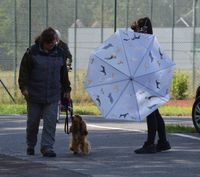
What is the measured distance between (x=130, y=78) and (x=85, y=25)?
743 inches

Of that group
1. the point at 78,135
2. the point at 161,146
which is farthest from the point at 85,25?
the point at 78,135

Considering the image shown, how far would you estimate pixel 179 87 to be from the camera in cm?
2878

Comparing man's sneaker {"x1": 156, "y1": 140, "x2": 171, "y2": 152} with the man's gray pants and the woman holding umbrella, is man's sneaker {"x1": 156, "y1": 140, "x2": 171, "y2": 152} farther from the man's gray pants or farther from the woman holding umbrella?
the man's gray pants

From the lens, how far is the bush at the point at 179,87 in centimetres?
2864

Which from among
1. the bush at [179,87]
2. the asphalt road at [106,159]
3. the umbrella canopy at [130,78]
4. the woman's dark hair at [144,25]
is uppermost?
the woman's dark hair at [144,25]

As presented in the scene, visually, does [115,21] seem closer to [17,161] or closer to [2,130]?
[2,130]

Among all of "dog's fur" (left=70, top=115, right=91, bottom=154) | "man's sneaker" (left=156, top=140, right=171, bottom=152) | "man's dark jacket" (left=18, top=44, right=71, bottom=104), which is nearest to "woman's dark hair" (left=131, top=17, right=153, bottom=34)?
"man's dark jacket" (left=18, top=44, right=71, bottom=104)

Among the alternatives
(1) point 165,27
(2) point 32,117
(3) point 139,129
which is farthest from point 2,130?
(1) point 165,27

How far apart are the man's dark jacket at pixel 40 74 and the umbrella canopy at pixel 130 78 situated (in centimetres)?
56

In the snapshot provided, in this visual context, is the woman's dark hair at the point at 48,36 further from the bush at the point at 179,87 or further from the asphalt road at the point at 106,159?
the bush at the point at 179,87

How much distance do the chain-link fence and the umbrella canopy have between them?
51.2 feet

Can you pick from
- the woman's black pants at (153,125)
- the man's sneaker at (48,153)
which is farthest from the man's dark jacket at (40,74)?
the woman's black pants at (153,125)

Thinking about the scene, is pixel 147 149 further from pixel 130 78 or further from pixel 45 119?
pixel 45 119

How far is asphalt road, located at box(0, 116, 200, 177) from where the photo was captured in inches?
394
